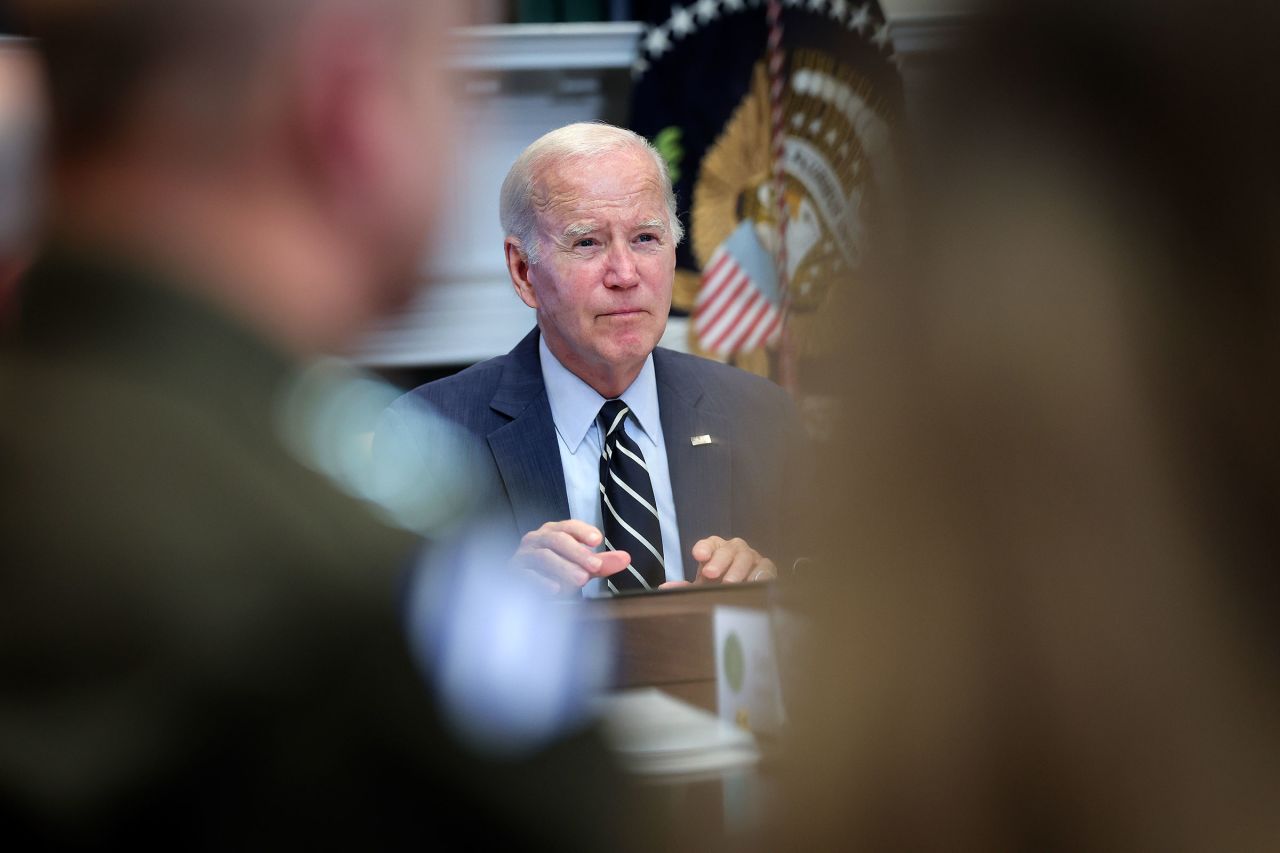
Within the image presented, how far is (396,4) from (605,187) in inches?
40.9

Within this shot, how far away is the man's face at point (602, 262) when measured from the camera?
4.85 ft

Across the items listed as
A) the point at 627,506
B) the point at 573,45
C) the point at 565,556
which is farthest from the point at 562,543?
the point at 573,45

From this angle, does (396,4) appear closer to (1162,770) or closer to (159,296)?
(159,296)

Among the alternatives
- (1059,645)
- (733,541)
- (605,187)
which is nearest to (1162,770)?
(1059,645)

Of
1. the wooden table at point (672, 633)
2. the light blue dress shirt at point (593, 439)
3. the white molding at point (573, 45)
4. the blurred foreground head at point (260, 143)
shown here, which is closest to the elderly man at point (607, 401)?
the light blue dress shirt at point (593, 439)

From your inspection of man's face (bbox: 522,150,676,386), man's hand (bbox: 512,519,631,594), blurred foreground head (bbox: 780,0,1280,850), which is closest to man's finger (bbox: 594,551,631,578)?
man's hand (bbox: 512,519,631,594)

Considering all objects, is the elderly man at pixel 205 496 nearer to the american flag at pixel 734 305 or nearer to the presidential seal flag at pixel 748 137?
the presidential seal flag at pixel 748 137

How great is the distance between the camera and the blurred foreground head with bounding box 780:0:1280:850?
0.34m

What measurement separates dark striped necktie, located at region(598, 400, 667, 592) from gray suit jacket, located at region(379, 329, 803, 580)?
40mm

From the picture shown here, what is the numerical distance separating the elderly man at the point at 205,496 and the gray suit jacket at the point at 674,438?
2.93 ft

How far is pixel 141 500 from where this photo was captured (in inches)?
17.0

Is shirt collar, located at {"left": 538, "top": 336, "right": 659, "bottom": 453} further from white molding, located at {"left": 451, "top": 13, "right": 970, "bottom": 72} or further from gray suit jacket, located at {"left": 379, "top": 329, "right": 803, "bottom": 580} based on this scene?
white molding, located at {"left": 451, "top": 13, "right": 970, "bottom": 72}

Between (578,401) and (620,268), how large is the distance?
0.57 feet

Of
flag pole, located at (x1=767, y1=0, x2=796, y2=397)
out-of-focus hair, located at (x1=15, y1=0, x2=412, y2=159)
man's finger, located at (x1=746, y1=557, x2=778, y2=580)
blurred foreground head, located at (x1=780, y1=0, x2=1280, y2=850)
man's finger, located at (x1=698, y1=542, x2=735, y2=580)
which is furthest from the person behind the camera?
flag pole, located at (x1=767, y1=0, x2=796, y2=397)
